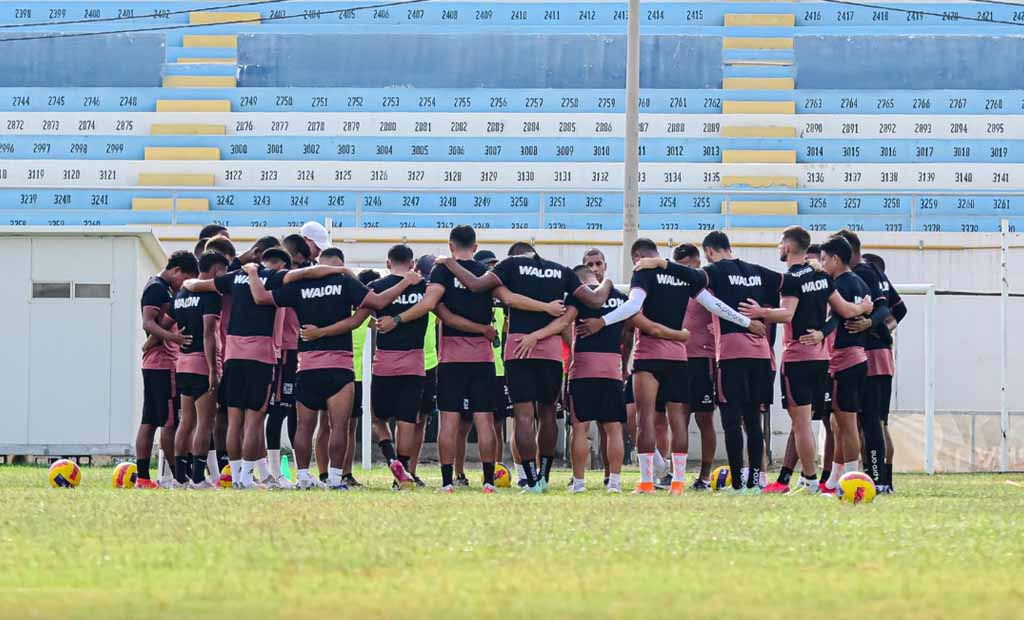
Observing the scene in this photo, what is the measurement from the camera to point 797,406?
41.6 ft

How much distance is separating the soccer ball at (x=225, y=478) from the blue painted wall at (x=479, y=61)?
22.1 m

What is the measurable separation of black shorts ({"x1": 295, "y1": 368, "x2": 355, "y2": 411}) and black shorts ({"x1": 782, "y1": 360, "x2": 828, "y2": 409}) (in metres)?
3.06

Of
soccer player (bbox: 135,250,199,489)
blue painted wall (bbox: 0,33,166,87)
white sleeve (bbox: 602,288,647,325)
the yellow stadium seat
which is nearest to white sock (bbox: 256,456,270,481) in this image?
soccer player (bbox: 135,250,199,489)

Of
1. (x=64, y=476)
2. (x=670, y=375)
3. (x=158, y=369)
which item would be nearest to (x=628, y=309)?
(x=670, y=375)

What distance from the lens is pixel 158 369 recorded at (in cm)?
1325

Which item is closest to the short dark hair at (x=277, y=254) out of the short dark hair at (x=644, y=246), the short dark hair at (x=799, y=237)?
the short dark hair at (x=644, y=246)

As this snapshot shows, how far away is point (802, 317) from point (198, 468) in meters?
4.49

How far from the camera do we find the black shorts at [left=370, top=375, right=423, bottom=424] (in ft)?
41.8

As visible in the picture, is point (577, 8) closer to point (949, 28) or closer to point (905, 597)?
point (949, 28)

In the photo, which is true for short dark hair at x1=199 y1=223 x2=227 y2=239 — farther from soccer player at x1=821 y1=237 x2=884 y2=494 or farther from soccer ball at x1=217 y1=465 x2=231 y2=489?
soccer player at x1=821 y1=237 x2=884 y2=494

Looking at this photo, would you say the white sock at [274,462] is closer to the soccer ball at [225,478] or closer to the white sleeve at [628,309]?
the soccer ball at [225,478]

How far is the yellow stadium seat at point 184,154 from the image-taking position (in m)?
33.5

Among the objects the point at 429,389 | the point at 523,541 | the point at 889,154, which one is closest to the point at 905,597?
the point at 523,541

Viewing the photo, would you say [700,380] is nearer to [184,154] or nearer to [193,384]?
[193,384]
